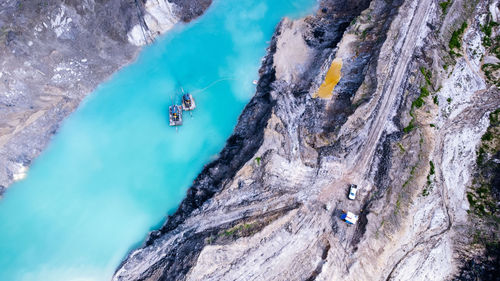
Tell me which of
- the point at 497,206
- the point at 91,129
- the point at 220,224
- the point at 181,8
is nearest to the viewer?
the point at 497,206

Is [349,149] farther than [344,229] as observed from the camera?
Yes

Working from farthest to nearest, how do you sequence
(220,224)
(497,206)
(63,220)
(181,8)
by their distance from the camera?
(181,8) < (63,220) < (220,224) < (497,206)

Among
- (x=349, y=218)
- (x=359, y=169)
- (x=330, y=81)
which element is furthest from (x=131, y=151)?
(x=359, y=169)

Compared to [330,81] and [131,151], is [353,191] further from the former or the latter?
[131,151]

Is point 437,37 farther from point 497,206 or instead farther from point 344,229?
point 344,229

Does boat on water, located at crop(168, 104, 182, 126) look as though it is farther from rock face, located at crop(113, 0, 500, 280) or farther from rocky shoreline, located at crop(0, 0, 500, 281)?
rock face, located at crop(113, 0, 500, 280)

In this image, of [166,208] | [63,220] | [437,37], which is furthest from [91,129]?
[437,37]

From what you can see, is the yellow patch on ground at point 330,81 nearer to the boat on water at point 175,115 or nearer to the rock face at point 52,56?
the boat on water at point 175,115
